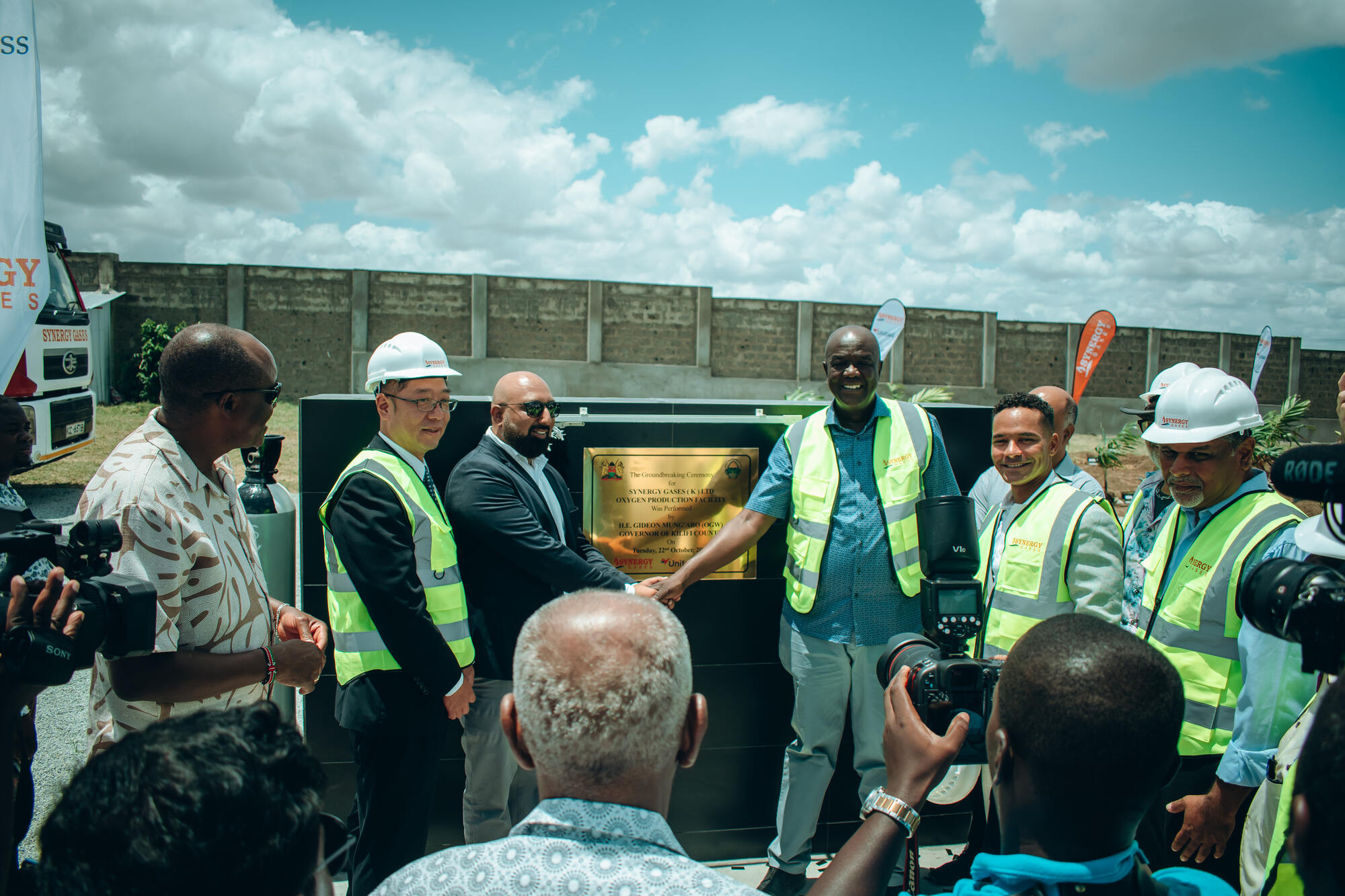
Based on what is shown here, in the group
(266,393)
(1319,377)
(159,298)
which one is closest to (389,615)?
(266,393)

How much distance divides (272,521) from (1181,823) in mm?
3535

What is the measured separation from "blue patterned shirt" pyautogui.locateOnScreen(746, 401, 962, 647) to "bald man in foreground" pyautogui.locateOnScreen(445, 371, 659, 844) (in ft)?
2.60

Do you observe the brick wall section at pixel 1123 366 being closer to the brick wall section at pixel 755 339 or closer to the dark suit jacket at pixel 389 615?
the brick wall section at pixel 755 339

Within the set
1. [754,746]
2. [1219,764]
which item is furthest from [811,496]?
[1219,764]

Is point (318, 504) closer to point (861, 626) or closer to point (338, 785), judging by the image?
point (338, 785)

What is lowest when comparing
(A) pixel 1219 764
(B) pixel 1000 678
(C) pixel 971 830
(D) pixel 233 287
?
(C) pixel 971 830

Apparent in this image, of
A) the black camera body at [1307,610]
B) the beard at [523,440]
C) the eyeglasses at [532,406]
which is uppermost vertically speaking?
the eyeglasses at [532,406]

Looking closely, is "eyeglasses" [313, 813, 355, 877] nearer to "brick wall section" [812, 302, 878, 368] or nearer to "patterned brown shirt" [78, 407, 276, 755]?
"patterned brown shirt" [78, 407, 276, 755]

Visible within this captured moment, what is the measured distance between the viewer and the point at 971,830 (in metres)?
3.74

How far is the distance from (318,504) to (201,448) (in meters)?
1.09

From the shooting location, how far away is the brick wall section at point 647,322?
23.3 meters

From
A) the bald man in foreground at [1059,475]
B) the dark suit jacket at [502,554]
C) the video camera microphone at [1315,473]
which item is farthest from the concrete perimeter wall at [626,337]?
the video camera microphone at [1315,473]

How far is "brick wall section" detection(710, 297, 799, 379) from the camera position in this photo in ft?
78.6

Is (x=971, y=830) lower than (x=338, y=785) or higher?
lower
